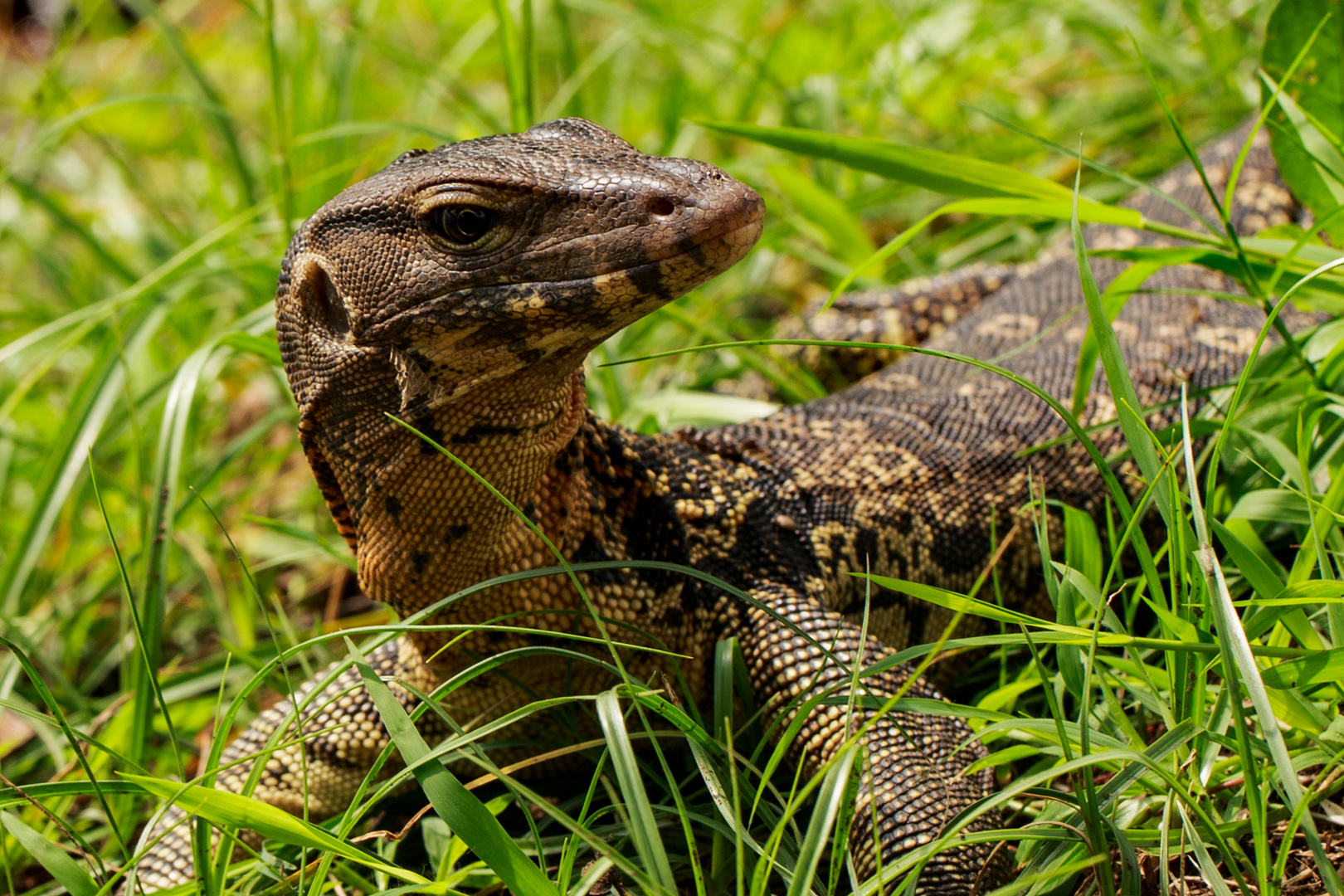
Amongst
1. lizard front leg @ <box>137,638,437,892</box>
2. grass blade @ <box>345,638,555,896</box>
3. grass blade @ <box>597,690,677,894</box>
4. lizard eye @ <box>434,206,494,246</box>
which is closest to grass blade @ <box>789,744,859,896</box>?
grass blade @ <box>597,690,677,894</box>

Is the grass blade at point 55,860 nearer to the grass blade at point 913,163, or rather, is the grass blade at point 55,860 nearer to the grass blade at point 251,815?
the grass blade at point 251,815

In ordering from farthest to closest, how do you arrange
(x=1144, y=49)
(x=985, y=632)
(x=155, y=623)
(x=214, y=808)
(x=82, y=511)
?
(x=1144, y=49) < (x=82, y=511) < (x=985, y=632) < (x=155, y=623) < (x=214, y=808)

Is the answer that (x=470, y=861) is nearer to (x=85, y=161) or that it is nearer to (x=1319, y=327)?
(x=1319, y=327)

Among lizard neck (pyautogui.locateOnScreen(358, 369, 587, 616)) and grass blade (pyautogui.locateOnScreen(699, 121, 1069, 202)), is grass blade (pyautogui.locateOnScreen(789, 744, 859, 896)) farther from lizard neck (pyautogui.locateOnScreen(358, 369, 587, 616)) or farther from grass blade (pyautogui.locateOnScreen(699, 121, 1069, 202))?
grass blade (pyautogui.locateOnScreen(699, 121, 1069, 202))

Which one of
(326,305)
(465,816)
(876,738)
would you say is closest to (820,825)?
(465,816)

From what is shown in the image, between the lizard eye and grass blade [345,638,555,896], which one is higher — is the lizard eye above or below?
above

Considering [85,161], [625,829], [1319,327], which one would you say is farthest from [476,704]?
[85,161]
